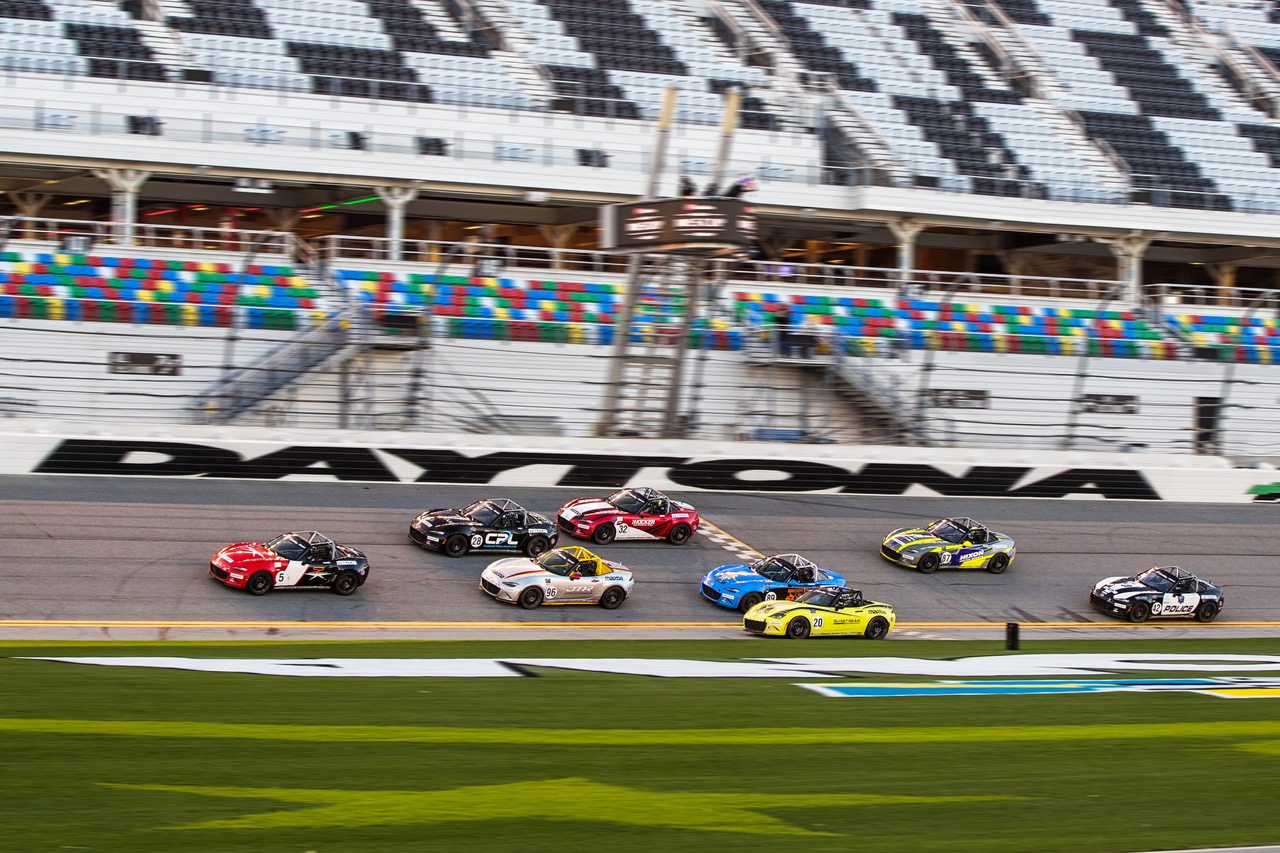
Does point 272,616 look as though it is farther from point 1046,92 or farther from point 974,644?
point 1046,92

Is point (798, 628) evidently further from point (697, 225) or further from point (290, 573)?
point (697, 225)

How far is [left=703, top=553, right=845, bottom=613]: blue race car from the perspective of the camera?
15969 millimetres

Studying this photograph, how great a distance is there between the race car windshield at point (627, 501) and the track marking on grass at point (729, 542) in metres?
1.24

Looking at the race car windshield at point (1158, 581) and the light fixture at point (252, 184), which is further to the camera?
the light fixture at point (252, 184)

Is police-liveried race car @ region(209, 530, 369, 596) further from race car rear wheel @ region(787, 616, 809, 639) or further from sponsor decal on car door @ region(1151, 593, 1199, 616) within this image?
sponsor decal on car door @ region(1151, 593, 1199, 616)

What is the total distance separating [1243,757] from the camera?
287 inches

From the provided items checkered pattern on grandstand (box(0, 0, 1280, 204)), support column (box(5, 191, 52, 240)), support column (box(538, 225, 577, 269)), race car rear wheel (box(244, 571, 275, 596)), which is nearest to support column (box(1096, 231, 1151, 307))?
checkered pattern on grandstand (box(0, 0, 1280, 204))

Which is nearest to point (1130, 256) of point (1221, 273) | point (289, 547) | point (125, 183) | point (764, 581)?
point (1221, 273)

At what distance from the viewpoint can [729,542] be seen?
60.9 feet

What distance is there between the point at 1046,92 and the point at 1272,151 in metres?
6.31

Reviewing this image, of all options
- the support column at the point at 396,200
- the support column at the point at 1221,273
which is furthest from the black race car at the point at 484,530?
the support column at the point at 1221,273

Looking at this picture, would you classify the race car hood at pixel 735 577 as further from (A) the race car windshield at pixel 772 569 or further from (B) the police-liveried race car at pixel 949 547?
(B) the police-liveried race car at pixel 949 547

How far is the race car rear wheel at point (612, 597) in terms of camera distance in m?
15.8

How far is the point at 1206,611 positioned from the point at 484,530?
9.90m
